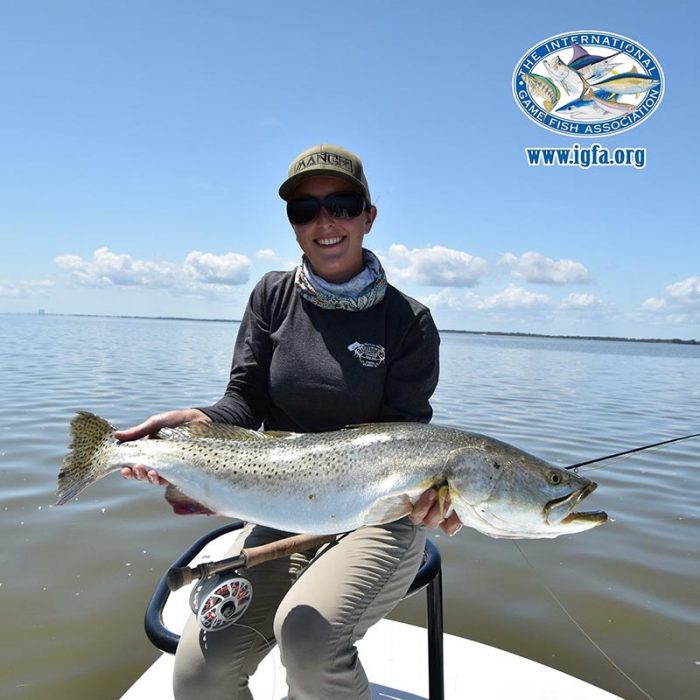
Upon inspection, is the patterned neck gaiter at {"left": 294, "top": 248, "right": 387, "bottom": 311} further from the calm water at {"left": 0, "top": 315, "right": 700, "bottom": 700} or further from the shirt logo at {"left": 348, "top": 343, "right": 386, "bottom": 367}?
the calm water at {"left": 0, "top": 315, "right": 700, "bottom": 700}

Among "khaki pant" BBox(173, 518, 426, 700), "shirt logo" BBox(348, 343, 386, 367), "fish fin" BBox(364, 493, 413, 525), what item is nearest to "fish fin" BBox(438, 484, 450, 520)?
"fish fin" BBox(364, 493, 413, 525)

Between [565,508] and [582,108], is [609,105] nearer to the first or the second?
[582,108]

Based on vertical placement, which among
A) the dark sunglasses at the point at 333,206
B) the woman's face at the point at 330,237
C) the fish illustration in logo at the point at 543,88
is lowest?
the woman's face at the point at 330,237

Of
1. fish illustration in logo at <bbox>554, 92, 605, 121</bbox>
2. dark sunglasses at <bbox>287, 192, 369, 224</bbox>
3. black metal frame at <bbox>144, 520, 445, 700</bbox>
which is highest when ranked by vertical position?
fish illustration in logo at <bbox>554, 92, 605, 121</bbox>

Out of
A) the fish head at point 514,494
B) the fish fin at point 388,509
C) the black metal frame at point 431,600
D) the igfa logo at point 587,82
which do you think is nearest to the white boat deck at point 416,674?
the black metal frame at point 431,600

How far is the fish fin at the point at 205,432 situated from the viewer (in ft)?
10.9

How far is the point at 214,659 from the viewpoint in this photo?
2637mm

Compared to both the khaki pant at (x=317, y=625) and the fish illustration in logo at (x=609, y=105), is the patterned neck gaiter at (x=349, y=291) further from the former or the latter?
the fish illustration in logo at (x=609, y=105)

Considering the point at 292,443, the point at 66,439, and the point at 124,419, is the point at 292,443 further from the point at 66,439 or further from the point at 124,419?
the point at 124,419

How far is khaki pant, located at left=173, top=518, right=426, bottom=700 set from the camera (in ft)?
8.17

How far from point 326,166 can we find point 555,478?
2.09 metres

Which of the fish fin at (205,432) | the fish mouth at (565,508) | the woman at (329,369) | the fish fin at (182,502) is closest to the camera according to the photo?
the fish mouth at (565,508)

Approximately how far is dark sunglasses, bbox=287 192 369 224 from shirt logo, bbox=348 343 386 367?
781mm

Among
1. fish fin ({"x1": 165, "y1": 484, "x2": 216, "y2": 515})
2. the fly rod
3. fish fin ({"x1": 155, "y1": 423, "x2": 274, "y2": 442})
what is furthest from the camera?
fish fin ({"x1": 155, "y1": 423, "x2": 274, "y2": 442})
